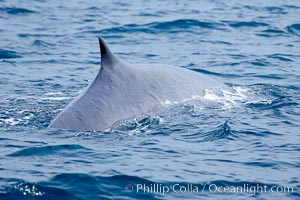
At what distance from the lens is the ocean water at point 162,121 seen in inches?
352

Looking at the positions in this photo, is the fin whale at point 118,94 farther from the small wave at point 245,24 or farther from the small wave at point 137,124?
the small wave at point 245,24

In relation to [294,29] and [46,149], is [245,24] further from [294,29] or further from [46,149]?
[46,149]

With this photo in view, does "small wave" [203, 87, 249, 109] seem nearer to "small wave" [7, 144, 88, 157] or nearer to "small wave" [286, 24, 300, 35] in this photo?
"small wave" [7, 144, 88, 157]

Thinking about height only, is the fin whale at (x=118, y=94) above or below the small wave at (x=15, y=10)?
above

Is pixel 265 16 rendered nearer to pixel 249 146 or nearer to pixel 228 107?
pixel 228 107

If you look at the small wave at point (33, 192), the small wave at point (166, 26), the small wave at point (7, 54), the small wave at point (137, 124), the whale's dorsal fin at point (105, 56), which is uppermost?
the whale's dorsal fin at point (105, 56)

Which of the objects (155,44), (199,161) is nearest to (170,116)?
(199,161)

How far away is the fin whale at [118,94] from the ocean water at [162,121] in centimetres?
16

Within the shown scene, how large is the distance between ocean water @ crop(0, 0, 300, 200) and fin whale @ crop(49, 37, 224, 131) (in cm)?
16

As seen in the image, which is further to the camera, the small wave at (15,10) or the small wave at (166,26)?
the small wave at (15,10)

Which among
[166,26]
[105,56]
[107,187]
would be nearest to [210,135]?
[105,56]

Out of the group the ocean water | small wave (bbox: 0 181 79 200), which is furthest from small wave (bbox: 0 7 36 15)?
small wave (bbox: 0 181 79 200)

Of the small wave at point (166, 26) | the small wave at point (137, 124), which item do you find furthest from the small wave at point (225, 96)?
the small wave at point (166, 26)

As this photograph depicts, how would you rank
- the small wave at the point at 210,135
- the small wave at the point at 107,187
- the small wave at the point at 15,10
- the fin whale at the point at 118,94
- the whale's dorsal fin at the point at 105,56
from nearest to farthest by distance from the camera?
1. the small wave at the point at 107,187
2. the fin whale at the point at 118,94
3. the small wave at the point at 210,135
4. the whale's dorsal fin at the point at 105,56
5. the small wave at the point at 15,10
